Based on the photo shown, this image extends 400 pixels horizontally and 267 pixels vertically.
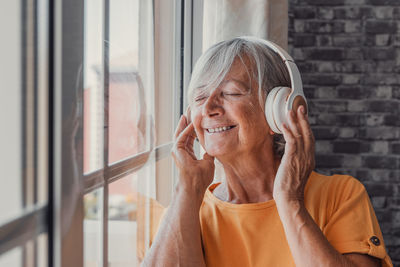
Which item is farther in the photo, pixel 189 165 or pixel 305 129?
pixel 189 165

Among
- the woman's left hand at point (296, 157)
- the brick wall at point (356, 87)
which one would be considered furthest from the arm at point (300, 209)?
the brick wall at point (356, 87)

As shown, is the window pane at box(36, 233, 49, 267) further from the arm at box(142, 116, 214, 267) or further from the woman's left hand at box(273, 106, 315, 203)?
the woman's left hand at box(273, 106, 315, 203)

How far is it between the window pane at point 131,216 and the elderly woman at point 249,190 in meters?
0.08

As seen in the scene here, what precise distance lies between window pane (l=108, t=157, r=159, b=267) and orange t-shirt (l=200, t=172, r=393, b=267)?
0.56 ft

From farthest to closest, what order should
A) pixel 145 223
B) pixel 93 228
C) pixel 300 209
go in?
pixel 145 223 < pixel 300 209 < pixel 93 228

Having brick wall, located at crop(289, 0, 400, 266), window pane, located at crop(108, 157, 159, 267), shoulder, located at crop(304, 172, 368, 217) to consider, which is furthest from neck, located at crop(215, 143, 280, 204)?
brick wall, located at crop(289, 0, 400, 266)

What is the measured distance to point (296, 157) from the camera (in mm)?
884

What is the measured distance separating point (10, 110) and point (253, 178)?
0.68 meters

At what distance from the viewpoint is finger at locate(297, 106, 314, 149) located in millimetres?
877

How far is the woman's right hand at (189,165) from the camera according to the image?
3.15ft

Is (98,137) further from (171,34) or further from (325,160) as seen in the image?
(325,160)

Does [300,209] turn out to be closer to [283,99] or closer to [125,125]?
[283,99]

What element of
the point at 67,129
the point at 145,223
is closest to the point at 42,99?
the point at 67,129

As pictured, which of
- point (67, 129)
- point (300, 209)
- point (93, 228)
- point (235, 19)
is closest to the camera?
point (67, 129)
